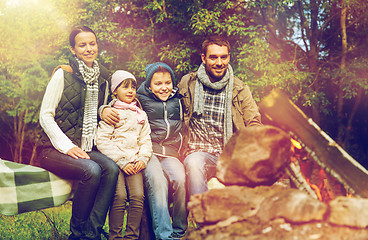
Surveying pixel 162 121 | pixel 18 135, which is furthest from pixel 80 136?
pixel 18 135

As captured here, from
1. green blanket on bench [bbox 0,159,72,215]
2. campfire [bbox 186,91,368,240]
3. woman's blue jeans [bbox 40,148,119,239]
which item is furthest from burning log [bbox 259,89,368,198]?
green blanket on bench [bbox 0,159,72,215]

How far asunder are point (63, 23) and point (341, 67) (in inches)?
235

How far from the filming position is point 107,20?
7.33 meters

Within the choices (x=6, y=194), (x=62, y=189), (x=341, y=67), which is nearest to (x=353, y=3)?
(x=341, y=67)

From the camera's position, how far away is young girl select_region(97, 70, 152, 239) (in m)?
3.02

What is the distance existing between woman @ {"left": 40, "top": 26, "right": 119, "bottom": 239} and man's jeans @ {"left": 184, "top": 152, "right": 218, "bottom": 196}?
69cm

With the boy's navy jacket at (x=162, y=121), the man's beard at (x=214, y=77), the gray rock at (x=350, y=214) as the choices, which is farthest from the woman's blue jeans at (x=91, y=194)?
the gray rock at (x=350, y=214)

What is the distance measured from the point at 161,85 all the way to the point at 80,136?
3.12ft

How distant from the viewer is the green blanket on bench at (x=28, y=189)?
305cm

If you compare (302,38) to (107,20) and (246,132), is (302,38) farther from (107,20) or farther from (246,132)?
A: (246,132)

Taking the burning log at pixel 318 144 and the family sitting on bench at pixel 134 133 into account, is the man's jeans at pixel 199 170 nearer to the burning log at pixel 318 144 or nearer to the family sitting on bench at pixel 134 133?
the family sitting on bench at pixel 134 133

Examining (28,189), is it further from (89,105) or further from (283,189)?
(283,189)

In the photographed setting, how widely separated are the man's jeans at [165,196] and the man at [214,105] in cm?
43

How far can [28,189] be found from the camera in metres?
3.12
